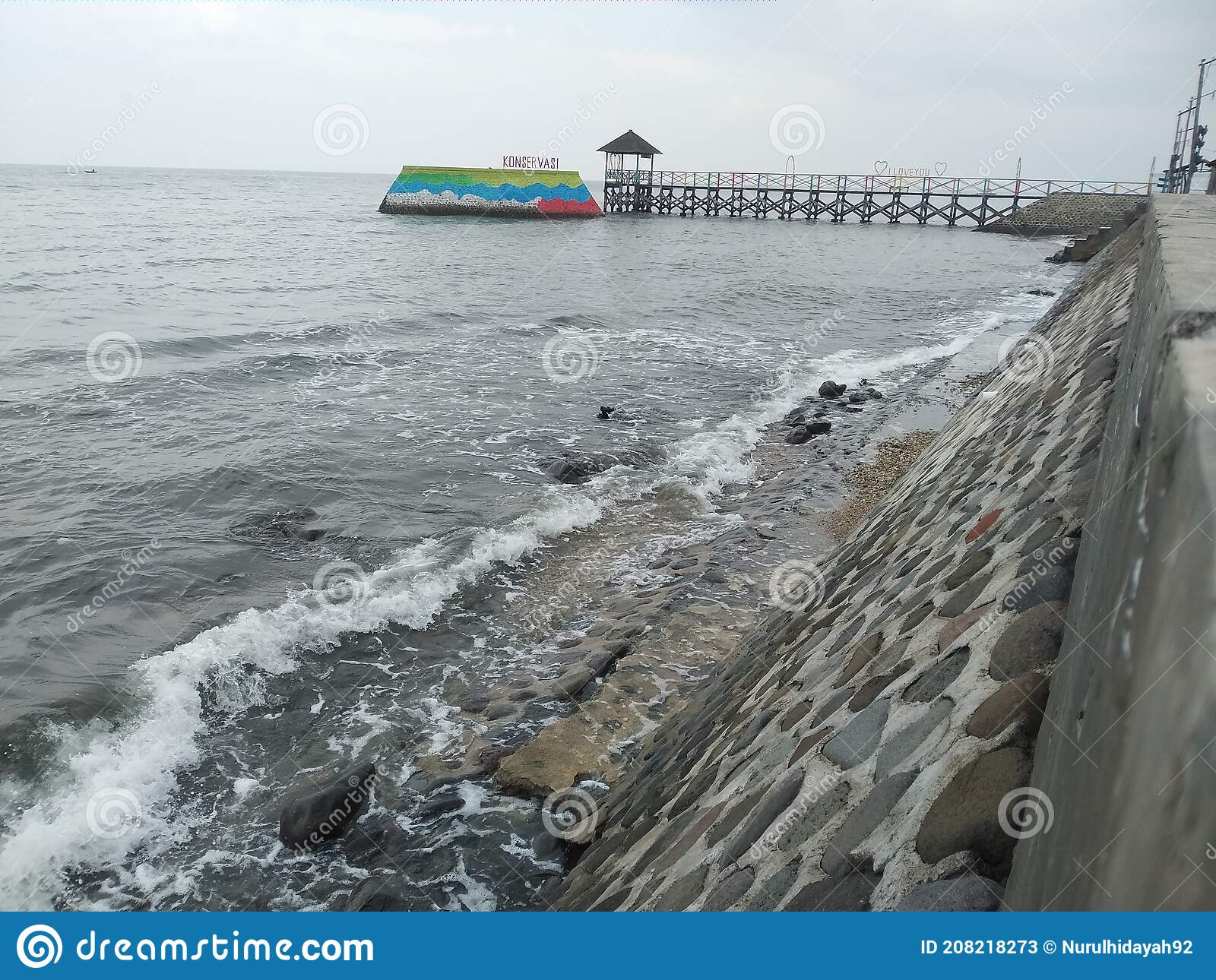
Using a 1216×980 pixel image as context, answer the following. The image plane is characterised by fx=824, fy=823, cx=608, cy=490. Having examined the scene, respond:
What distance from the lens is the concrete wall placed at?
1086 millimetres

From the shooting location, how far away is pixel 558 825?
16.5ft

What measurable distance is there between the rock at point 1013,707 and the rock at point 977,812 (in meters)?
0.09

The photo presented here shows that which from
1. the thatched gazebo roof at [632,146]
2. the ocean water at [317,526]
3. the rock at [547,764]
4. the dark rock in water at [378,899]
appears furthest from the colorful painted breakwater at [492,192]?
the dark rock in water at [378,899]

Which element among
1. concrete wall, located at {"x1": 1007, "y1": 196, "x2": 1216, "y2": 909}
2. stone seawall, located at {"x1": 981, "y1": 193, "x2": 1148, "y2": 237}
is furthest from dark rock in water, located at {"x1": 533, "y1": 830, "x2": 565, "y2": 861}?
stone seawall, located at {"x1": 981, "y1": 193, "x2": 1148, "y2": 237}

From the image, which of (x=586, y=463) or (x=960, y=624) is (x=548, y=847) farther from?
(x=586, y=463)

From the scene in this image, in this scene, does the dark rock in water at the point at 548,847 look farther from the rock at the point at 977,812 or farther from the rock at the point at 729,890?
the rock at the point at 977,812

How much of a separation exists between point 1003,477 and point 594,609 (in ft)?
15.1

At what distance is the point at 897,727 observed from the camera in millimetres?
2658

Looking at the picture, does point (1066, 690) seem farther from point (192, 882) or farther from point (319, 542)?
point (319, 542)

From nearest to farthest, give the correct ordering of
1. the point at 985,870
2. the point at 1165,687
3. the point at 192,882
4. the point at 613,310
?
the point at 1165,687
the point at 985,870
the point at 192,882
the point at 613,310

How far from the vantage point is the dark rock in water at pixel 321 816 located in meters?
5.21

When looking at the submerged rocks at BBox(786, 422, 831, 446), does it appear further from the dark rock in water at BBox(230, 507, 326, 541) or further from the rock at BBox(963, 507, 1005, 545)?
the rock at BBox(963, 507, 1005, 545)

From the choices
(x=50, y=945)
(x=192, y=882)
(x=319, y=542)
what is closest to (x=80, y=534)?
(x=319, y=542)

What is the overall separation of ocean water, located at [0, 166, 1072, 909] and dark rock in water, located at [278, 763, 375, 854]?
0.31 feet
